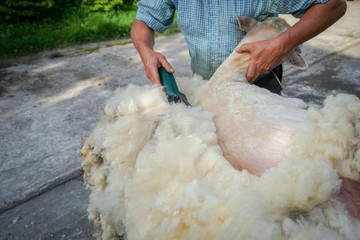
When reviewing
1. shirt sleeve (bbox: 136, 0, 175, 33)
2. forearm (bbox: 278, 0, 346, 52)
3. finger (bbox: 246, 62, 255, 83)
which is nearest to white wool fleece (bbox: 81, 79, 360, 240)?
finger (bbox: 246, 62, 255, 83)

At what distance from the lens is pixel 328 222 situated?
0.81 meters

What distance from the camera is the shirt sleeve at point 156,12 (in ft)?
5.96

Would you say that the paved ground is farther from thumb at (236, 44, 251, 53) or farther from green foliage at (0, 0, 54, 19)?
green foliage at (0, 0, 54, 19)

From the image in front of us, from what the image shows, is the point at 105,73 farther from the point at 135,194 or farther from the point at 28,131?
the point at 135,194

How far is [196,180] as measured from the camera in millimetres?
945

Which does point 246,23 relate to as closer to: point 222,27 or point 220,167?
point 222,27

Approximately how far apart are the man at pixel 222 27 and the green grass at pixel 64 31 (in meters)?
4.22

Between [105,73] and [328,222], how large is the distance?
404 cm

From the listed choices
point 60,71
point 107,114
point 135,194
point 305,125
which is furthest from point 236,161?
point 60,71

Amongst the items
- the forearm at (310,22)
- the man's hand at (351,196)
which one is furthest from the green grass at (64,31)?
the man's hand at (351,196)

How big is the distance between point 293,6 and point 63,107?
109 inches

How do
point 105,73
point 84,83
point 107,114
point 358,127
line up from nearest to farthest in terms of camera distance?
point 358,127 < point 107,114 < point 84,83 < point 105,73

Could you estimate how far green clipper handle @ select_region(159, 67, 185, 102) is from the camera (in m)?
1.32

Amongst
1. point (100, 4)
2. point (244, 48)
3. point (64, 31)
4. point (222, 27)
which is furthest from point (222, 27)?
point (100, 4)
